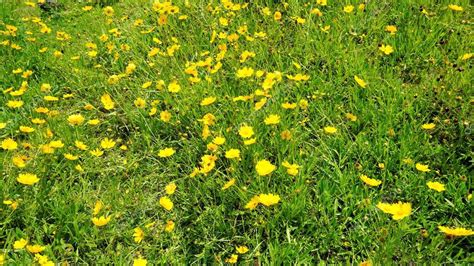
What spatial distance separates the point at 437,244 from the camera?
63.8 inches

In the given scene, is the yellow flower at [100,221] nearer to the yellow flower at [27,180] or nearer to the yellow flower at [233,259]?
the yellow flower at [27,180]

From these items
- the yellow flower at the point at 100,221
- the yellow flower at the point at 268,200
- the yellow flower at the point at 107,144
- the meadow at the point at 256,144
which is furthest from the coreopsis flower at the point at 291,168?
the yellow flower at the point at 107,144

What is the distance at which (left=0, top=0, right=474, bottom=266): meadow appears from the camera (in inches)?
71.1

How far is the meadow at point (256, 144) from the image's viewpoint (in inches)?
71.1

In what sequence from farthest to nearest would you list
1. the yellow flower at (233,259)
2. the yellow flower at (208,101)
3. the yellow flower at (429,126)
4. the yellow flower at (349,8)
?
the yellow flower at (349,8) < the yellow flower at (208,101) < the yellow flower at (429,126) < the yellow flower at (233,259)

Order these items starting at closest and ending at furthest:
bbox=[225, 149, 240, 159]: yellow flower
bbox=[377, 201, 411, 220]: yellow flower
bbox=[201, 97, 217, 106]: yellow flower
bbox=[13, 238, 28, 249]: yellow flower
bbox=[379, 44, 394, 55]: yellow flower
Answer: bbox=[377, 201, 411, 220]: yellow flower, bbox=[13, 238, 28, 249]: yellow flower, bbox=[225, 149, 240, 159]: yellow flower, bbox=[201, 97, 217, 106]: yellow flower, bbox=[379, 44, 394, 55]: yellow flower

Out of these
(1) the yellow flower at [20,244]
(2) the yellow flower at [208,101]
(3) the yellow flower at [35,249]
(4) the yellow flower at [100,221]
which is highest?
(2) the yellow flower at [208,101]

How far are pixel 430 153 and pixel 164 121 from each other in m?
1.43

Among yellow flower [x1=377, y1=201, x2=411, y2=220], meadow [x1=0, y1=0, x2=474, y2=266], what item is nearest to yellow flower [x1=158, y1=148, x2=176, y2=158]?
meadow [x1=0, y1=0, x2=474, y2=266]

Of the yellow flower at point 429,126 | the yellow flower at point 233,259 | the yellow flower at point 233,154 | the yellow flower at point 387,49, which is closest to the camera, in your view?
the yellow flower at point 233,259

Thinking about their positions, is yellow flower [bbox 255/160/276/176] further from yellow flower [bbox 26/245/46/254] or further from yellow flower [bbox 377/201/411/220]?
yellow flower [bbox 26/245/46/254]

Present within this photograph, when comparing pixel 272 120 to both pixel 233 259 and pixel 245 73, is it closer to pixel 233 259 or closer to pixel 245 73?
pixel 245 73

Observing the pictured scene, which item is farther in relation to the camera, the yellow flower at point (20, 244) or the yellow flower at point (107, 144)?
the yellow flower at point (107, 144)

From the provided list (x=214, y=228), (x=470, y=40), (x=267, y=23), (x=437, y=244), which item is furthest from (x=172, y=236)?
(x=470, y=40)
